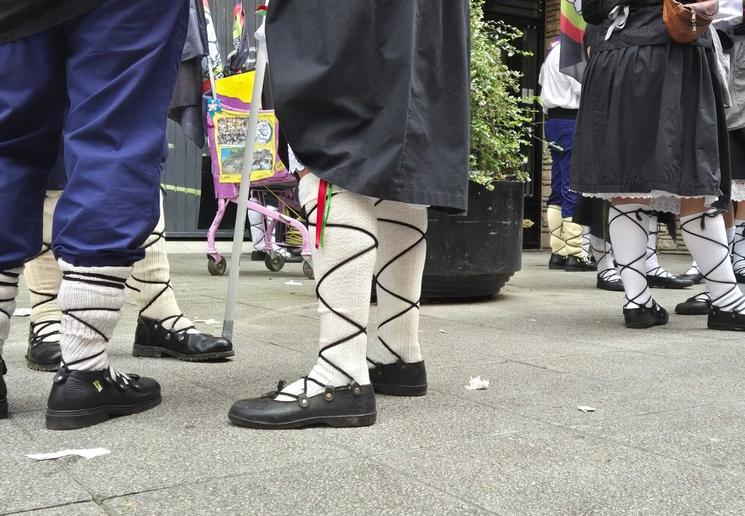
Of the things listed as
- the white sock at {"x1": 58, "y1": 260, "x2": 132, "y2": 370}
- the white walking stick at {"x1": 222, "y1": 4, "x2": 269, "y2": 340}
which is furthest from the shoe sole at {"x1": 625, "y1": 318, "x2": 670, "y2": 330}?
the white sock at {"x1": 58, "y1": 260, "x2": 132, "y2": 370}

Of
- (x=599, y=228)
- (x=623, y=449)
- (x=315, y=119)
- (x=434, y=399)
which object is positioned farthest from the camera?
(x=599, y=228)

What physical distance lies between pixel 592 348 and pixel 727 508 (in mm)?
1736

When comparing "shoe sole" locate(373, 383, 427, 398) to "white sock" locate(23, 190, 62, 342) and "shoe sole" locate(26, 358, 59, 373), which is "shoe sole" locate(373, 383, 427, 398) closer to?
"shoe sole" locate(26, 358, 59, 373)

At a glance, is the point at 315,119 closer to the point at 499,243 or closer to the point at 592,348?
the point at 592,348

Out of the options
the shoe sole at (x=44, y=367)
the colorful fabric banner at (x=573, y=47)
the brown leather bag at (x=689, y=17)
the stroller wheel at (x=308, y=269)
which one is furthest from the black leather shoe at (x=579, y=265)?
the shoe sole at (x=44, y=367)

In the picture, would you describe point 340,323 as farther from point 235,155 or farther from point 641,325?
point 235,155

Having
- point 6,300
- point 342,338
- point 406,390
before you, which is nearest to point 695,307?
point 406,390

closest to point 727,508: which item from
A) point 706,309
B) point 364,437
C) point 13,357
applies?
point 364,437

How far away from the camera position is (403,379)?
2240 mm

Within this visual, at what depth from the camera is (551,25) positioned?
32.1 ft

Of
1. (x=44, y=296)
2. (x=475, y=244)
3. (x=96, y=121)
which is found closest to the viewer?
(x=96, y=121)

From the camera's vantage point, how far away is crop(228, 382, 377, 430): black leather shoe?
6.15 feet

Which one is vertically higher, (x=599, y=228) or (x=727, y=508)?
(x=599, y=228)

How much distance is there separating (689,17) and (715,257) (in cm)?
108
